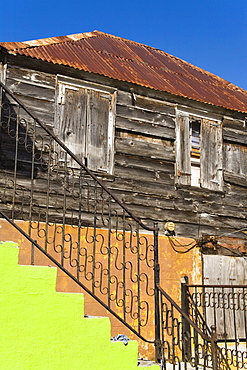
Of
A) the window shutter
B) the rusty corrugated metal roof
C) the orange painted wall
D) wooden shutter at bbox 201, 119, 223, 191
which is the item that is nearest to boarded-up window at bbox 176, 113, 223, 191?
wooden shutter at bbox 201, 119, 223, 191

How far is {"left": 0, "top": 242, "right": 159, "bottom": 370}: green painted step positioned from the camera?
13.3ft

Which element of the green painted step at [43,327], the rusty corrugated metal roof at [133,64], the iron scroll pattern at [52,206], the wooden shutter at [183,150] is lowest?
the green painted step at [43,327]

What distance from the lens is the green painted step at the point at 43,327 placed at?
4055 millimetres

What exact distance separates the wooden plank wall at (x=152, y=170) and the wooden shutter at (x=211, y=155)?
175 mm

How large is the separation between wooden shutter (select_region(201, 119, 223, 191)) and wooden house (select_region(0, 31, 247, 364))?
0.02m

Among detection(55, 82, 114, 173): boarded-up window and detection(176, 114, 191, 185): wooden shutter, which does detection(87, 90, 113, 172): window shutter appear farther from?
detection(176, 114, 191, 185): wooden shutter

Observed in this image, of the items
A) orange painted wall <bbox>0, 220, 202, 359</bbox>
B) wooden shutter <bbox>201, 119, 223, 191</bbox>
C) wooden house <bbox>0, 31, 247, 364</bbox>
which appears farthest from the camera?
wooden shutter <bbox>201, 119, 223, 191</bbox>

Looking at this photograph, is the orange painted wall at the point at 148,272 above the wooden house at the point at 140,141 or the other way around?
the other way around

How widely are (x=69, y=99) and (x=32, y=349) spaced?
526 cm

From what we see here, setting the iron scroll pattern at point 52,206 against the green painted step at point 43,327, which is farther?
the iron scroll pattern at point 52,206

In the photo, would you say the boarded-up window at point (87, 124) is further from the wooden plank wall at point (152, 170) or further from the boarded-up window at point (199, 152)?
the boarded-up window at point (199, 152)

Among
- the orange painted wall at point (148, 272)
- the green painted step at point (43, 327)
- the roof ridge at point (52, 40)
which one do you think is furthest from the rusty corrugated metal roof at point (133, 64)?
the green painted step at point (43, 327)

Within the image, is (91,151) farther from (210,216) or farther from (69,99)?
(210,216)

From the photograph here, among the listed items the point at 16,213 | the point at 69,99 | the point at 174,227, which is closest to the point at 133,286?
the point at 174,227
